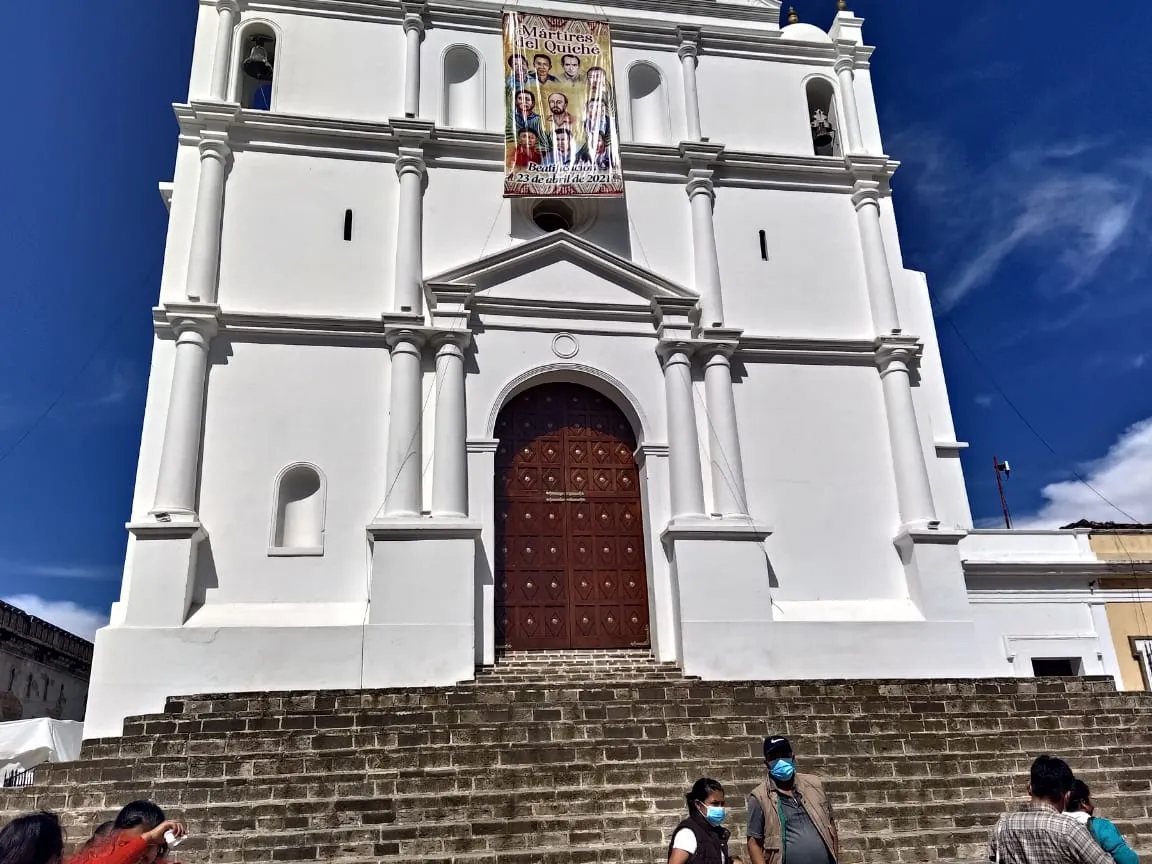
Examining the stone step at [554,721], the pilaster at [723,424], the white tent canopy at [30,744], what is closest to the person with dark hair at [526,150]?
the pilaster at [723,424]

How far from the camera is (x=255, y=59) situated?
1454cm

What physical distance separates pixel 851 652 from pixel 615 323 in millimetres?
5736

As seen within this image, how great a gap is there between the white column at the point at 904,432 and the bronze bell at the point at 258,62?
10.8m

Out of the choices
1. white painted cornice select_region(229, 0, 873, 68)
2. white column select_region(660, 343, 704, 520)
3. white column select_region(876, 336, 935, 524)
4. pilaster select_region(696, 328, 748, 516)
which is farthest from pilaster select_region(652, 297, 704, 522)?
white painted cornice select_region(229, 0, 873, 68)

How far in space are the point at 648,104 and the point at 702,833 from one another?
1346 centimetres

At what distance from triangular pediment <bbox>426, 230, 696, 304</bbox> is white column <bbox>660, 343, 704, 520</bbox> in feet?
3.32

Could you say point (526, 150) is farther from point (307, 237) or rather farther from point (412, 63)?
point (307, 237)

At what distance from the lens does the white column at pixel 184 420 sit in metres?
11.5

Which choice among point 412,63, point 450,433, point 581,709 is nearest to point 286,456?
point 450,433

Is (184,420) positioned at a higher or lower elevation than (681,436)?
higher

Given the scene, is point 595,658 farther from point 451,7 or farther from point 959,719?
point 451,7

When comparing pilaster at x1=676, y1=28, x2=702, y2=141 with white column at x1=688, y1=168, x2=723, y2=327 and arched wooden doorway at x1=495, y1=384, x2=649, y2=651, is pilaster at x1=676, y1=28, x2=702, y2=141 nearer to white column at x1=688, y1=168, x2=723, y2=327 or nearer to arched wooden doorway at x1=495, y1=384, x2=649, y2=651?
white column at x1=688, y1=168, x2=723, y2=327

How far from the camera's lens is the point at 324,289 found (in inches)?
515

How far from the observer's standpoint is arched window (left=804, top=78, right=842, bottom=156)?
16109 millimetres
